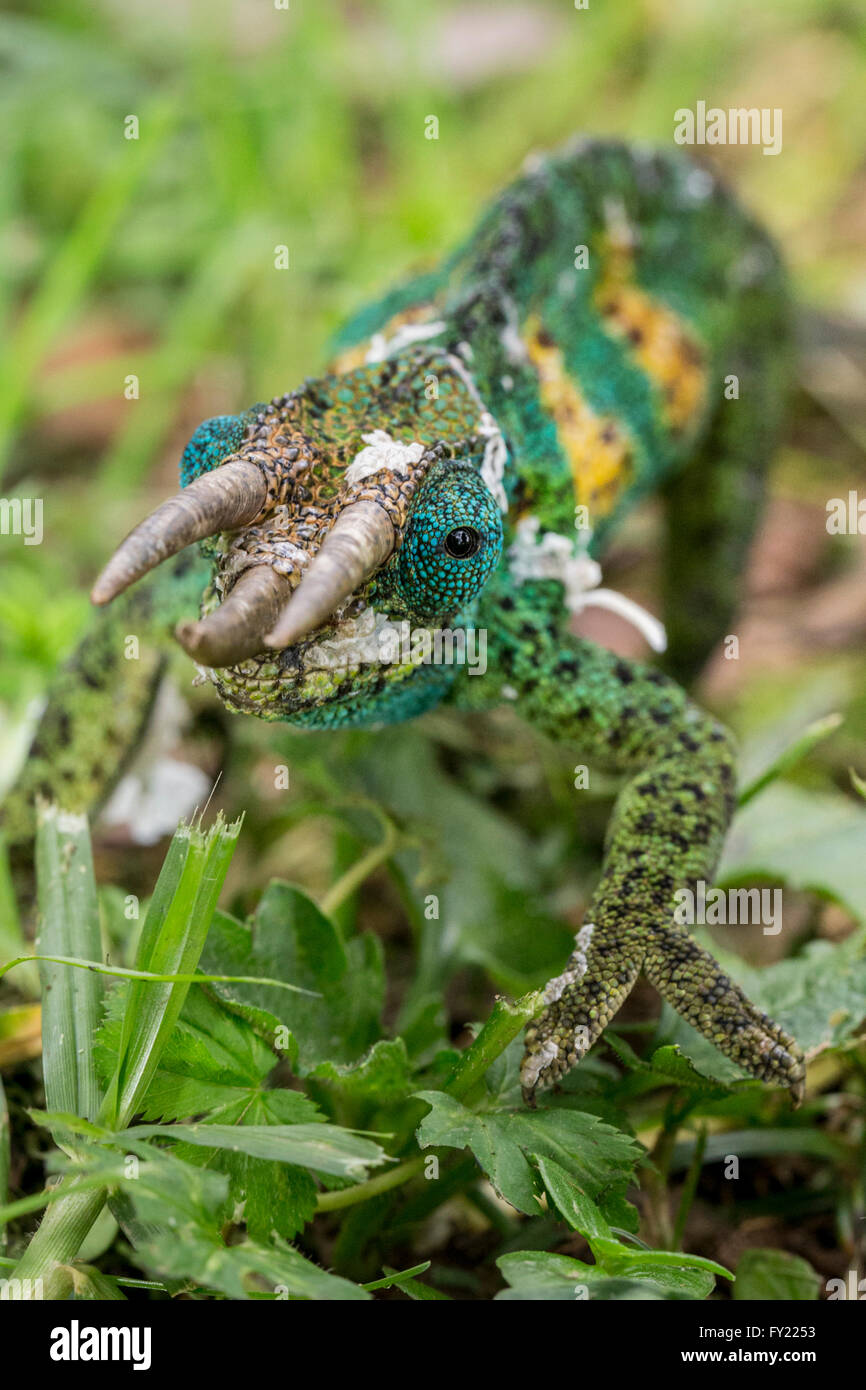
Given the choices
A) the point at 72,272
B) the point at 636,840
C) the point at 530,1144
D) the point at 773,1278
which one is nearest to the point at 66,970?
the point at 530,1144

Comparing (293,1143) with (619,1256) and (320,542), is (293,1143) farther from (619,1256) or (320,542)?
(320,542)

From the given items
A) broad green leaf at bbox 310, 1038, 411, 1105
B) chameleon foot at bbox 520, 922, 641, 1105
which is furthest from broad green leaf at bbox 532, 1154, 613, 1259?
broad green leaf at bbox 310, 1038, 411, 1105

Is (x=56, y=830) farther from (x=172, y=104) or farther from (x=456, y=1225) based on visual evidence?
(x=172, y=104)

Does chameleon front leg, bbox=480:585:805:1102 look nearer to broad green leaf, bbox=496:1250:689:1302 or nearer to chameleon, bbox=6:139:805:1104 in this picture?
chameleon, bbox=6:139:805:1104

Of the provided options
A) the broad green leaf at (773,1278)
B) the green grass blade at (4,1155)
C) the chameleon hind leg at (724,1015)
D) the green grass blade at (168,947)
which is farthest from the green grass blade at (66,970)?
the broad green leaf at (773,1278)

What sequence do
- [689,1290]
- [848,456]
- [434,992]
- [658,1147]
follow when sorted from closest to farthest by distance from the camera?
[689,1290] < [658,1147] < [434,992] < [848,456]

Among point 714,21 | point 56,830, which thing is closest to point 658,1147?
point 56,830

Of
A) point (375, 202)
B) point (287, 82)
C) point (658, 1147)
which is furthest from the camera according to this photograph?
point (375, 202)
